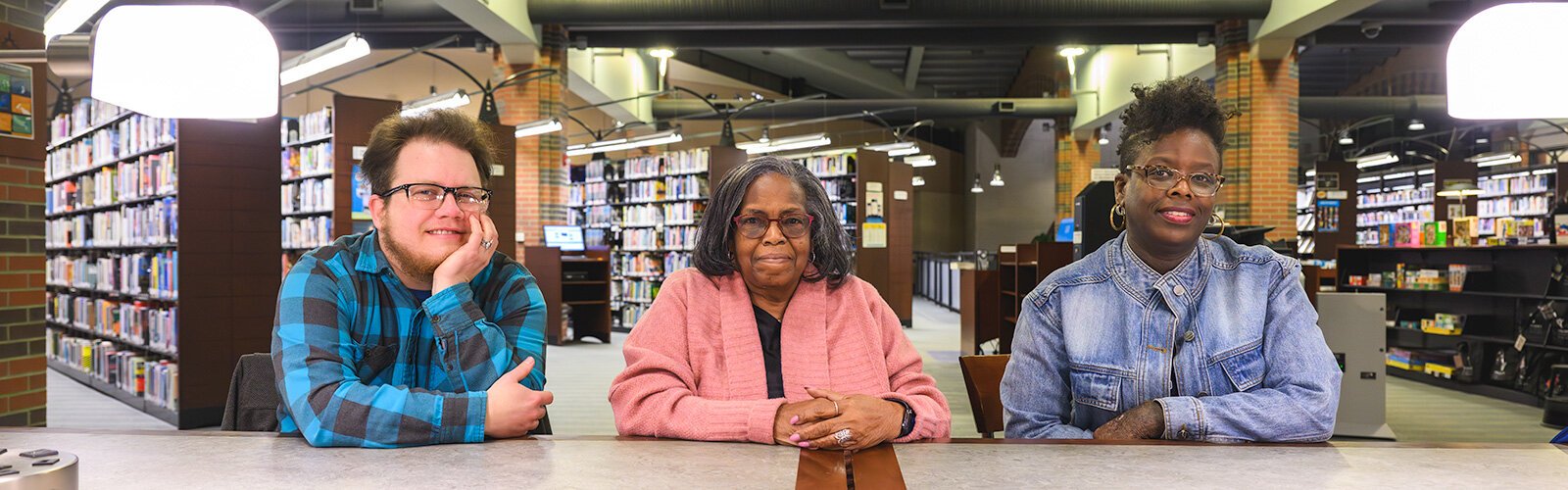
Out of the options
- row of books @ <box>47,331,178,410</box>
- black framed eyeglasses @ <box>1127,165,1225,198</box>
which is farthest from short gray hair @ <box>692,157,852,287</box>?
row of books @ <box>47,331,178,410</box>

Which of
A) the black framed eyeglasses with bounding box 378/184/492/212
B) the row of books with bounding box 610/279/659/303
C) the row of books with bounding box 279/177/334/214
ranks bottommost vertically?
the row of books with bounding box 610/279/659/303

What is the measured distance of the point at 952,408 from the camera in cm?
563

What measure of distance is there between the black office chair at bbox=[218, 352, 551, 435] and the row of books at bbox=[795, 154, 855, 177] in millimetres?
9837

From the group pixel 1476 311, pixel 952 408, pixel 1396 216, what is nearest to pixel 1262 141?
pixel 1476 311

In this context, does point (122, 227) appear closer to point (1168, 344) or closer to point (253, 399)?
point (253, 399)

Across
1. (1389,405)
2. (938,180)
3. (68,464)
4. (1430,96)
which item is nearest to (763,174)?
(68,464)

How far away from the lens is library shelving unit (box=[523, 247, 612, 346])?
960cm

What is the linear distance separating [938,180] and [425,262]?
2333 centimetres

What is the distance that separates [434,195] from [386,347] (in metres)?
0.29

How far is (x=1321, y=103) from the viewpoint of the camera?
1373cm

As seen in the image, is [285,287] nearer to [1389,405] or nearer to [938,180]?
[1389,405]

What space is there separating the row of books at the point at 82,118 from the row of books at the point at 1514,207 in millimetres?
16154

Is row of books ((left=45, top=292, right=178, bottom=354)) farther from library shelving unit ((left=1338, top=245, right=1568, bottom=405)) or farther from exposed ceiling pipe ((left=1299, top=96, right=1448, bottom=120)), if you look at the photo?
exposed ceiling pipe ((left=1299, top=96, right=1448, bottom=120))

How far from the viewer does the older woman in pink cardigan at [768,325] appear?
5.36 feet
